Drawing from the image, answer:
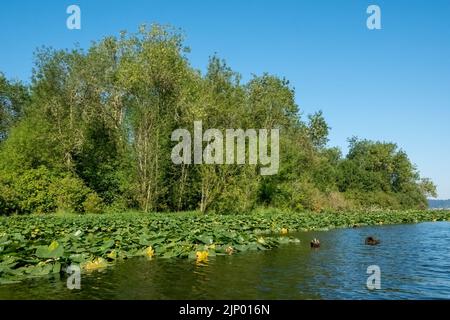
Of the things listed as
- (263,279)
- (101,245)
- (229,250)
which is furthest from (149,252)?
(263,279)

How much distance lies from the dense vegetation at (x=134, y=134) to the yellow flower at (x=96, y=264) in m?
22.9

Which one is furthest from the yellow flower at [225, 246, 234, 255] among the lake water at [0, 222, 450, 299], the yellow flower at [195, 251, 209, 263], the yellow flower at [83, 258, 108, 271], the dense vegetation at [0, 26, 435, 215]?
the dense vegetation at [0, 26, 435, 215]

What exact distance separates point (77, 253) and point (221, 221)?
552 inches

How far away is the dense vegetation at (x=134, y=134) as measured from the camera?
115 feet

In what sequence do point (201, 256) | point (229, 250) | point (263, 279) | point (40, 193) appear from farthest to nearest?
point (40, 193) < point (229, 250) < point (201, 256) < point (263, 279)

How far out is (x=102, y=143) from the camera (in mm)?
43000

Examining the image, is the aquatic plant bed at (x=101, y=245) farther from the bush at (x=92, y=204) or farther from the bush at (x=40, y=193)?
the bush at (x=40, y=193)

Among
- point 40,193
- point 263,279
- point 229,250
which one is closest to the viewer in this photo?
point 263,279

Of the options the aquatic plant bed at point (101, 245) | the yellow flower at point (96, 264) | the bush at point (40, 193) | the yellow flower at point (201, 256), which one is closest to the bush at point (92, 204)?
the bush at point (40, 193)

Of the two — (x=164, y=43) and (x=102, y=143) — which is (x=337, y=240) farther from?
(x=102, y=143)

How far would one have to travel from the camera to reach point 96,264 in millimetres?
12500

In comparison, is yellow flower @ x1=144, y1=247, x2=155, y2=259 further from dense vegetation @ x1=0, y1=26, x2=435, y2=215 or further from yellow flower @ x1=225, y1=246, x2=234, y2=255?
dense vegetation @ x1=0, y1=26, x2=435, y2=215

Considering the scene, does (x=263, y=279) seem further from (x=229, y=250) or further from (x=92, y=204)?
(x=92, y=204)

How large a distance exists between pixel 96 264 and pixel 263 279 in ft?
15.1
